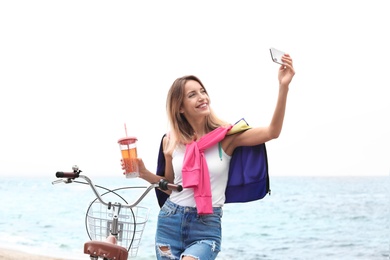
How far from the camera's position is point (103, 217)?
9.84ft

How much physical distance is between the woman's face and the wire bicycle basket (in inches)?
22.2

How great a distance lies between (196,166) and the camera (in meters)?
3.08

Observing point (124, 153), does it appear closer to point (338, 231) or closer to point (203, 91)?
point (203, 91)

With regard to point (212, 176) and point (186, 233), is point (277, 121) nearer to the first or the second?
point (212, 176)

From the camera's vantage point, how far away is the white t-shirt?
3146mm

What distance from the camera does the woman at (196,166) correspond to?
3.05 meters

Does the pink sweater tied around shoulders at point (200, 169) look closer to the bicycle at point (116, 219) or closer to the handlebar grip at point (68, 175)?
the bicycle at point (116, 219)

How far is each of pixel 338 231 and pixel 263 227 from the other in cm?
245

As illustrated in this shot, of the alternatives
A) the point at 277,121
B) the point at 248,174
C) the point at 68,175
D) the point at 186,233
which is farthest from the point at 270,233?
the point at 68,175

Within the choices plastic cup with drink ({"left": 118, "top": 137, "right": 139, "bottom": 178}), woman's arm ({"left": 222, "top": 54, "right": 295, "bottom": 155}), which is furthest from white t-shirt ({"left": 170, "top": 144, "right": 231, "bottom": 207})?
plastic cup with drink ({"left": 118, "top": 137, "right": 139, "bottom": 178})

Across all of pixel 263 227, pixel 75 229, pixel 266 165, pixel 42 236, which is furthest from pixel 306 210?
pixel 266 165

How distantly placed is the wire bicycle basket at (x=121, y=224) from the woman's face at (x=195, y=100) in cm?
56

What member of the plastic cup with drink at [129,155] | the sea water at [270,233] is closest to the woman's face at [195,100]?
the plastic cup with drink at [129,155]

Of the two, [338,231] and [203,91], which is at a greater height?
[203,91]
